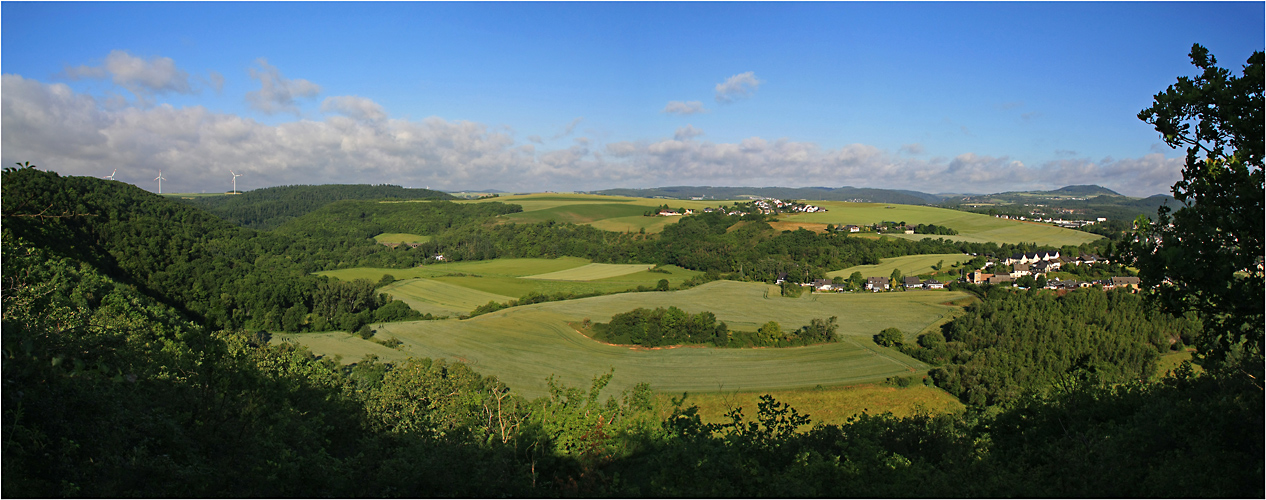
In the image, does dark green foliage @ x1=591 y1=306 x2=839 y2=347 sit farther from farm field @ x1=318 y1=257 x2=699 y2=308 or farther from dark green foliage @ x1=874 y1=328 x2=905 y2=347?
farm field @ x1=318 y1=257 x2=699 y2=308

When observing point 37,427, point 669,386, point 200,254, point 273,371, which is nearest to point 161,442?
point 37,427

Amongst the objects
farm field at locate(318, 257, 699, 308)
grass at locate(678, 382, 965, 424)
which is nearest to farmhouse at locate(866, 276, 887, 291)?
farm field at locate(318, 257, 699, 308)

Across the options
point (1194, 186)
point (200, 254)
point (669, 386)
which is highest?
point (1194, 186)

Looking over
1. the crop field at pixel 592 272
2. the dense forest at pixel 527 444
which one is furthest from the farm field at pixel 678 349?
the dense forest at pixel 527 444

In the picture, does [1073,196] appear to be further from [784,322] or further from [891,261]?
[784,322]

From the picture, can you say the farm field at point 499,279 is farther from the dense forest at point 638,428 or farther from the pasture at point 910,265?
the dense forest at point 638,428
